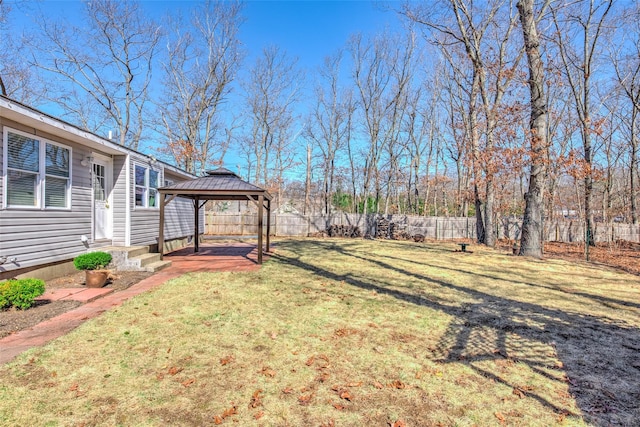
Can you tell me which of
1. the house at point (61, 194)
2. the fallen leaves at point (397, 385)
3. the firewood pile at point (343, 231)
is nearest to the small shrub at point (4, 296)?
the house at point (61, 194)

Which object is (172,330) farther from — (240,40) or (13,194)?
(240,40)

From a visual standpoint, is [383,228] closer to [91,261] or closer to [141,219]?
[141,219]

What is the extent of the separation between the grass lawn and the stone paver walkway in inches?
8.8

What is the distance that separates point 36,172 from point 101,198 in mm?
2016

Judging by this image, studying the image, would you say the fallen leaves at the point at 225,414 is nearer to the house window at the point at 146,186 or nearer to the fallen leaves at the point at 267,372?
the fallen leaves at the point at 267,372

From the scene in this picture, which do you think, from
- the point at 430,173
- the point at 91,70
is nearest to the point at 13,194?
the point at 91,70

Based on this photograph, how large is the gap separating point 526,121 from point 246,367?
38.8 feet

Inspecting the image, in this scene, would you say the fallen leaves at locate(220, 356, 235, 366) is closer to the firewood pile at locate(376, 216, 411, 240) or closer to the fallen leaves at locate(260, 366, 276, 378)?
the fallen leaves at locate(260, 366, 276, 378)

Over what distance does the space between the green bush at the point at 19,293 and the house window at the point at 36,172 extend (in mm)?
1619

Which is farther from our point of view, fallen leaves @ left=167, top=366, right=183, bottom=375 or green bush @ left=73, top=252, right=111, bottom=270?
green bush @ left=73, top=252, right=111, bottom=270

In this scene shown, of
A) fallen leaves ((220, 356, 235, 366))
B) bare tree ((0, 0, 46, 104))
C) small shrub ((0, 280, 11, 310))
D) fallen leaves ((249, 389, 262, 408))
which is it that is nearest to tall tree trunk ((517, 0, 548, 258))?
fallen leaves ((220, 356, 235, 366))

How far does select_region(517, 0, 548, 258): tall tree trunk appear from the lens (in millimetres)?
9625

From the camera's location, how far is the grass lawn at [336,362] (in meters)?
2.18

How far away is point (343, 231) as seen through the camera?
18.6 meters
